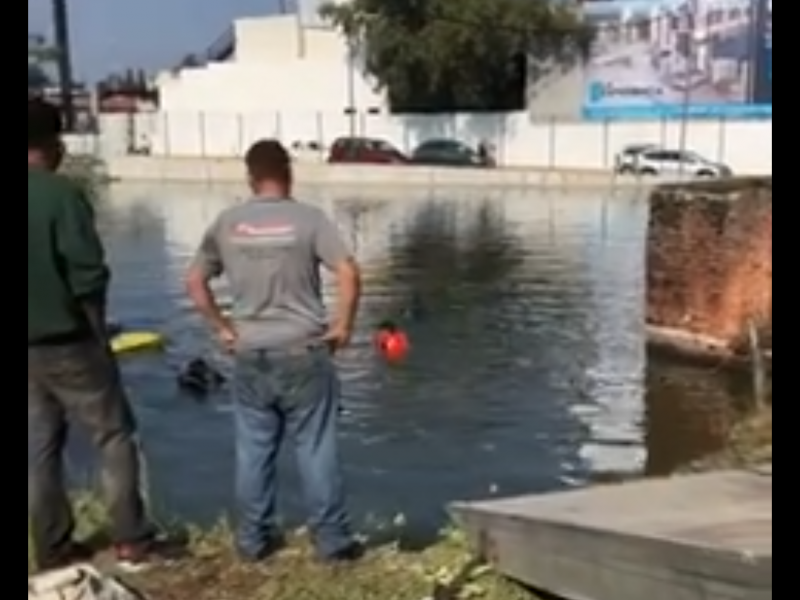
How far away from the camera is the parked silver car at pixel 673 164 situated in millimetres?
54000

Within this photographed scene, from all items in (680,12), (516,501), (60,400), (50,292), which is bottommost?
(516,501)

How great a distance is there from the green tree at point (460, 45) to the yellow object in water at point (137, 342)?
43.3 m

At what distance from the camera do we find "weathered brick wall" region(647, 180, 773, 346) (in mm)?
21250

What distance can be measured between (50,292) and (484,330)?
18271 millimetres

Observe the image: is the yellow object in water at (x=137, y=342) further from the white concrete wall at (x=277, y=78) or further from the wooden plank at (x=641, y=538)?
the white concrete wall at (x=277, y=78)

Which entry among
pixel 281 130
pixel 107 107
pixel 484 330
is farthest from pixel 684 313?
pixel 107 107

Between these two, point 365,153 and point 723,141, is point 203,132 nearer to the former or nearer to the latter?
point 365,153

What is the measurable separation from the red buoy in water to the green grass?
47.5 ft

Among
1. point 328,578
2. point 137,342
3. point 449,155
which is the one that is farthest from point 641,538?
point 449,155

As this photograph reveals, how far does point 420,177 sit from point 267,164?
2016 inches

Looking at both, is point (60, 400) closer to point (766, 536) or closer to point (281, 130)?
point (766, 536)

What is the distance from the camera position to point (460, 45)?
6462cm
